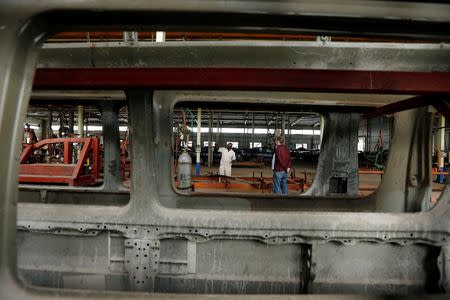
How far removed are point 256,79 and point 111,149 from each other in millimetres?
2723

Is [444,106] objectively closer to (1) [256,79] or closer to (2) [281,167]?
(1) [256,79]

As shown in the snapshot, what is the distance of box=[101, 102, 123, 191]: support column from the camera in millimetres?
3756

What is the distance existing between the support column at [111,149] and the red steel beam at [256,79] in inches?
72.8

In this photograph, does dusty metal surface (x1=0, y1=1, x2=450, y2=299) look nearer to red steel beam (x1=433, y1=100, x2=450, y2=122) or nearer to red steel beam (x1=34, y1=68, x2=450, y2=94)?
red steel beam (x1=34, y1=68, x2=450, y2=94)

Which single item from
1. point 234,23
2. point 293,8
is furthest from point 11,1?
point 293,8

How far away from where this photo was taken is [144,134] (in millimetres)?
2303

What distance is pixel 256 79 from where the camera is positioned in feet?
6.22

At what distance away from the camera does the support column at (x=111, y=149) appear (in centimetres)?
376

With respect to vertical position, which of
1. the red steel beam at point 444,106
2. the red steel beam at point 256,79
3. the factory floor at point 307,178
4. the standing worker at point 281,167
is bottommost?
the factory floor at point 307,178

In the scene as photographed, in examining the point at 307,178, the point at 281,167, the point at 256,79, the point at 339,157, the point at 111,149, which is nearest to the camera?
the point at 256,79

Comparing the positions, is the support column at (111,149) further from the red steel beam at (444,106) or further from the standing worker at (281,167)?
the red steel beam at (444,106)

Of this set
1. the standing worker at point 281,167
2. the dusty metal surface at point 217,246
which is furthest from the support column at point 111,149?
the standing worker at point 281,167

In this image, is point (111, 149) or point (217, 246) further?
point (111, 149)

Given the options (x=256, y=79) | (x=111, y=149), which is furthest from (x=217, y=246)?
(x=111, y=149)
